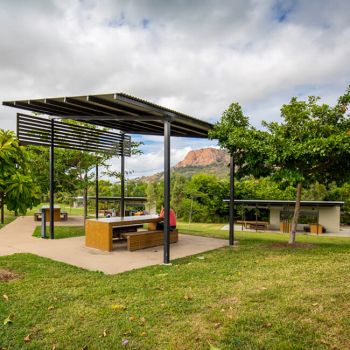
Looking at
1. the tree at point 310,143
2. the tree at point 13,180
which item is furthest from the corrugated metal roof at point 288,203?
the tree at point 13,180

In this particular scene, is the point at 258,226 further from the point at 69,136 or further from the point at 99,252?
the point at 99,252

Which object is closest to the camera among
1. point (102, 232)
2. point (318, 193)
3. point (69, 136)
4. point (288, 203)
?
point (102, 232)

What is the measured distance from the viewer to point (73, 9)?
313 inches

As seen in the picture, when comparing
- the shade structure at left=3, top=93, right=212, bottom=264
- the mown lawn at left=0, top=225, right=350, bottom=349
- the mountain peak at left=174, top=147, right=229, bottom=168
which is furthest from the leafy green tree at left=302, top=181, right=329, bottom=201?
the mountain peak at left=174, top=147, right=229, bottom=168

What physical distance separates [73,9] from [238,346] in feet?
28.6

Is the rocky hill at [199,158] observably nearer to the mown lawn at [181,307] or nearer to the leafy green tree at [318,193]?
the leafy green tree at [318,193]

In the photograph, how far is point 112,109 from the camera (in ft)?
23.7

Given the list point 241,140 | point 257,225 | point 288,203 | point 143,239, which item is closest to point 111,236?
point 143,239

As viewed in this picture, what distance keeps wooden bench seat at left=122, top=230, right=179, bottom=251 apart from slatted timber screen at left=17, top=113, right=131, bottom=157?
4.17 meters

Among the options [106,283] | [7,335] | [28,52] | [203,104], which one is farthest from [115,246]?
[203,104]

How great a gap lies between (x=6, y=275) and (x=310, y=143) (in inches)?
284

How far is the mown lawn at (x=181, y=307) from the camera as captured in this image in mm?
3043

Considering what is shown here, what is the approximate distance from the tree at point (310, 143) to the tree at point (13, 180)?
565 centimetres

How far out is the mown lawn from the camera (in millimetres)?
3043
